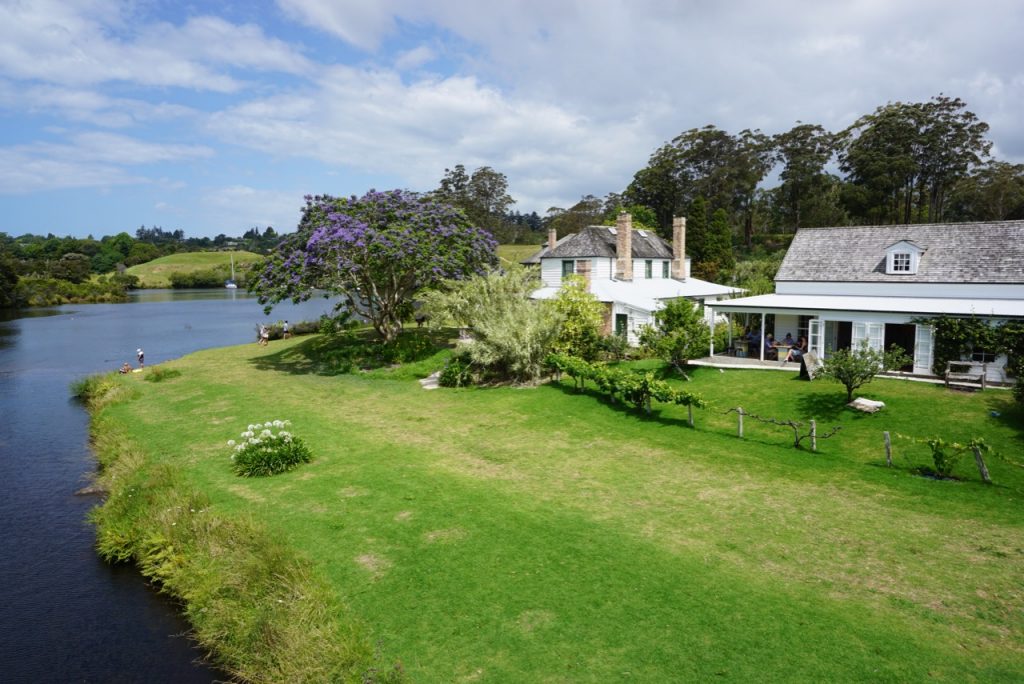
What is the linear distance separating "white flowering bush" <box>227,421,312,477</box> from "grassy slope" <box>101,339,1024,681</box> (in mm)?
455

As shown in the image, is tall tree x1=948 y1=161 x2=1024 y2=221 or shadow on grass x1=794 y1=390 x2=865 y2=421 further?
tall tree x1=948 y1=161 x2=1024 y2=221

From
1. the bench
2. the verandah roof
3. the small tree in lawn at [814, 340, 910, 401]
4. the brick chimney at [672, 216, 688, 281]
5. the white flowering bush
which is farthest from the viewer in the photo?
the brick chimney at [672, 216, 688, 281]

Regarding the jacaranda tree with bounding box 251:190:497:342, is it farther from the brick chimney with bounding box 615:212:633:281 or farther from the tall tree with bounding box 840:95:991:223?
the tall tree with bounding box 840:95:991:223

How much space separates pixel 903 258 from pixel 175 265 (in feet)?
522

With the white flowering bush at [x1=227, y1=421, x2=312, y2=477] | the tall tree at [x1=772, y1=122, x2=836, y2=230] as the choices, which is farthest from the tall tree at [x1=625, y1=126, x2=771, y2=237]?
the white flowering bush at [x1=227, y1=421, x2=312, y2=477]

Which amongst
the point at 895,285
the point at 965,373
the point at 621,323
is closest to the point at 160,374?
the point at 621,323

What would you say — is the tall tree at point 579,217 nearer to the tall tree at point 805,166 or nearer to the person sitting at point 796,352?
the tall tree at point 805,166

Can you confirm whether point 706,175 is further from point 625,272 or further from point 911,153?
point 625,272

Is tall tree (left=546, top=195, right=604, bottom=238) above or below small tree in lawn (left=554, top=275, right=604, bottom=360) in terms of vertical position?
above

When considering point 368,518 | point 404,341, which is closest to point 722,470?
point 368,518

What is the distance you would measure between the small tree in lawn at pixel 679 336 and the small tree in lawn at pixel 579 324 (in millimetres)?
2309

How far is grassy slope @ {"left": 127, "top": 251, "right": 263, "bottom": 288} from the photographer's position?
458ft

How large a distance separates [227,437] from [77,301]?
98353 mm

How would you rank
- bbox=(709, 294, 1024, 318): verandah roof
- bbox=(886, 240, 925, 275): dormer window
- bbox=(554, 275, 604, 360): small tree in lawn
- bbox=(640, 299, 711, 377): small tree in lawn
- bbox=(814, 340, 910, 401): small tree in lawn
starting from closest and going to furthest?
1. bbox=(814, 340, 910, 401): small tree in lawn
2. bbox=(709, 294, 1024, 318): verandah roof
3. bbox=(640, 299, 711, 377): small tree in lawn
4. bbox=(886, 240, 925, 275): dormer window
5. bbox=(554, 275, 604, 360): small tree in lawn
